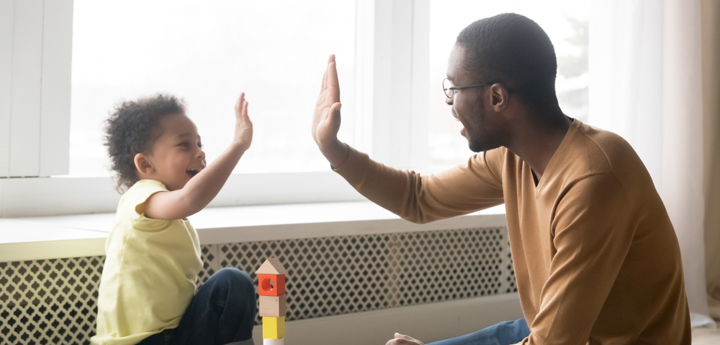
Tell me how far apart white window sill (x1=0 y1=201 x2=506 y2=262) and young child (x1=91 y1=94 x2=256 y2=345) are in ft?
0.39

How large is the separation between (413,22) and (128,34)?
0.82 metres

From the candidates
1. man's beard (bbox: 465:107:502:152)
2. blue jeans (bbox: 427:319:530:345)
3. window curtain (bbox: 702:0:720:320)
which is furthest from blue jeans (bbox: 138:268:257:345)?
window curtain (bbox: 702:0:720:320)

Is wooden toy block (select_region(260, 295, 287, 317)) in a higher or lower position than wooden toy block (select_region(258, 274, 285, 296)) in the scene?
lower

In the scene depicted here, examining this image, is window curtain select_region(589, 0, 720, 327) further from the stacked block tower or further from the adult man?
the stacked block tower

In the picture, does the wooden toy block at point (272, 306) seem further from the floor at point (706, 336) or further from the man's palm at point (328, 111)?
the floor at point (706, 336)

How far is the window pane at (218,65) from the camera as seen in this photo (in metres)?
1.52

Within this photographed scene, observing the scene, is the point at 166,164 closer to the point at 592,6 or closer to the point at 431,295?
the point at 431,295

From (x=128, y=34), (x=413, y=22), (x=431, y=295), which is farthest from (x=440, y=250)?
(x=128, y=34)

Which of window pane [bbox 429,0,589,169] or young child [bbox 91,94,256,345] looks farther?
window pane [bbox 429,0,589,169]

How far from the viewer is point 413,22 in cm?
184

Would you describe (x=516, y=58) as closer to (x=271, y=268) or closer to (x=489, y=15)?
(x=271, y=268)

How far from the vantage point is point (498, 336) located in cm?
117

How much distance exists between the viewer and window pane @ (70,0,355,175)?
4.98ft

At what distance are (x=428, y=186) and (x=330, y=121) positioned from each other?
0.87 ft
